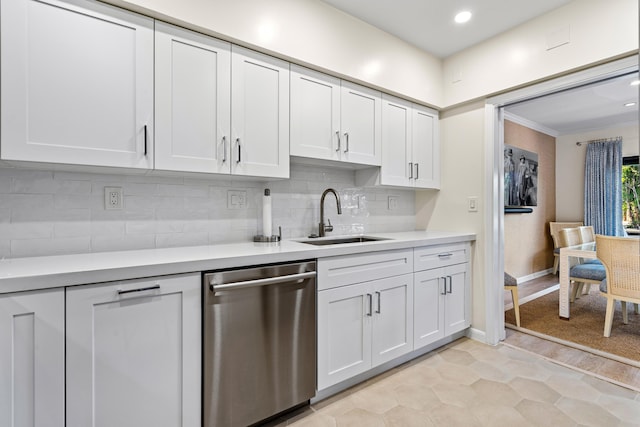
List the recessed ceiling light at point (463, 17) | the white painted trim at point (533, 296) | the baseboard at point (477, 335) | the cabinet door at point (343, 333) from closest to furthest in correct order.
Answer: the cabinet door at point (343, 333), the recessed ceiling light at point (463, 17), the baseboard at point (477, 335), the white painted trim at point (533, 296)

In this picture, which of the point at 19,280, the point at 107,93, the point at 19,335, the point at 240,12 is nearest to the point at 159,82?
the point at 107,93

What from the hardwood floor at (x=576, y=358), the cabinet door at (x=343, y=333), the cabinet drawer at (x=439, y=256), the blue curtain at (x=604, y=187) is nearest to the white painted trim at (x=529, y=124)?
the blue curtain at (x=604, y=187)

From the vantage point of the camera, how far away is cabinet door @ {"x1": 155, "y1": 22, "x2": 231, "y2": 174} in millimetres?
1597

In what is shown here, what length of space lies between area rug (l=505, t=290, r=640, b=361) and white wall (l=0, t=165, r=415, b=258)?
2273 millimetres

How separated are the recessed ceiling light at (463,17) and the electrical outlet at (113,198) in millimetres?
2593

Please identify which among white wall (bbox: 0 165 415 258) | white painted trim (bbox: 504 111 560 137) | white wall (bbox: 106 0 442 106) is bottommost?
white wall (bbox: 0 165 415 258)

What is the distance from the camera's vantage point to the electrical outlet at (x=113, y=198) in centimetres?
170

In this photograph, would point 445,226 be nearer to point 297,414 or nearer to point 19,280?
point 297,414

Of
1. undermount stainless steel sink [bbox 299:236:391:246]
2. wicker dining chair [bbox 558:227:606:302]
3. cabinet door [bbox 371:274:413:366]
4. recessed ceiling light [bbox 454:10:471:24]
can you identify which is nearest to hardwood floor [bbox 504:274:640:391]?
wicker dining chair [bbox 558:227:606:302]

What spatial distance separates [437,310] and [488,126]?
5.29 feet

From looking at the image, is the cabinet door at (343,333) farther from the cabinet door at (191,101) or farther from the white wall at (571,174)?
the white wall at (571,174)

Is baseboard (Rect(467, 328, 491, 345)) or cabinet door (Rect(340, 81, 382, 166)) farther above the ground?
cabinet door (Rect(340, 81, 382, 166))

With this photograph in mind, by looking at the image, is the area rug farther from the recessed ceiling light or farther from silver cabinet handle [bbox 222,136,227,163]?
silver cabinet handle [bbox 222,136,227,163]

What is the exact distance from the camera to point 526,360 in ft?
7.73
